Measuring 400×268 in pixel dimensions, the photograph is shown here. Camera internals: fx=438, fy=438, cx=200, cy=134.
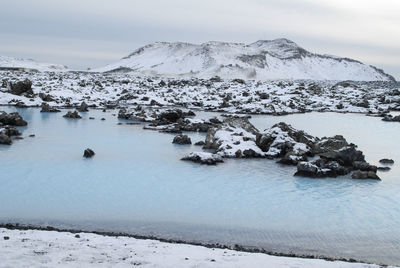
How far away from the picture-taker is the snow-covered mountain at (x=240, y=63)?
110938 mm

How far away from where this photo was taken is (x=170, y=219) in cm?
1036

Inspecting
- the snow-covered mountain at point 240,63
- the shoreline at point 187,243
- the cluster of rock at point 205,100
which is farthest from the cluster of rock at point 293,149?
the snow-covered mountain at point 240,63

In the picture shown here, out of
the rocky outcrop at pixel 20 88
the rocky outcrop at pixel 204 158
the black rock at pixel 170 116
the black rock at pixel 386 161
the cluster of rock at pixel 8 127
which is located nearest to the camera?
the rocky outcrop at pixel 204 158

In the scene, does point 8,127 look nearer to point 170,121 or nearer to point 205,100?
point 170,121

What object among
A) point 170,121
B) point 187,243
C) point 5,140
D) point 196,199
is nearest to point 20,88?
point 170,121

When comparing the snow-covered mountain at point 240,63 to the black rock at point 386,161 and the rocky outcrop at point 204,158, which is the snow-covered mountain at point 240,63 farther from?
the rocky outcrop at point 204,158

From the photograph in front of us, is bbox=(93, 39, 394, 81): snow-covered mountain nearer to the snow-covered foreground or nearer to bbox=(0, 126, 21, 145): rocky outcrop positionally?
bbox=(0, 126, 21, 145): rocky outcrop

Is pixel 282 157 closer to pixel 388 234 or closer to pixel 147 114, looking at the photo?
pixel 388 234

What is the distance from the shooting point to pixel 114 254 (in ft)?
→ 23.7

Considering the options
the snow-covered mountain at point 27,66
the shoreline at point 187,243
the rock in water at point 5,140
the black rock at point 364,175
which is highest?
the snow-covered mountain at point 27,66

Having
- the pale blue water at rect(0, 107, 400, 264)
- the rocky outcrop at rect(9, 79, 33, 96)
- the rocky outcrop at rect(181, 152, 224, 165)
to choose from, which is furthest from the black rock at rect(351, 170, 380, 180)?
the rocky outcrop at rect(9, 79, 33, 96)

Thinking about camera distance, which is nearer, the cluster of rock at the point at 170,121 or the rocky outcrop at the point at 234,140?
the rocky outcrop at the point at 234,140

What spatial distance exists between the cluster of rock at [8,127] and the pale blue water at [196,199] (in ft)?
2.05

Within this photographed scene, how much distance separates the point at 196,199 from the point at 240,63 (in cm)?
10610
